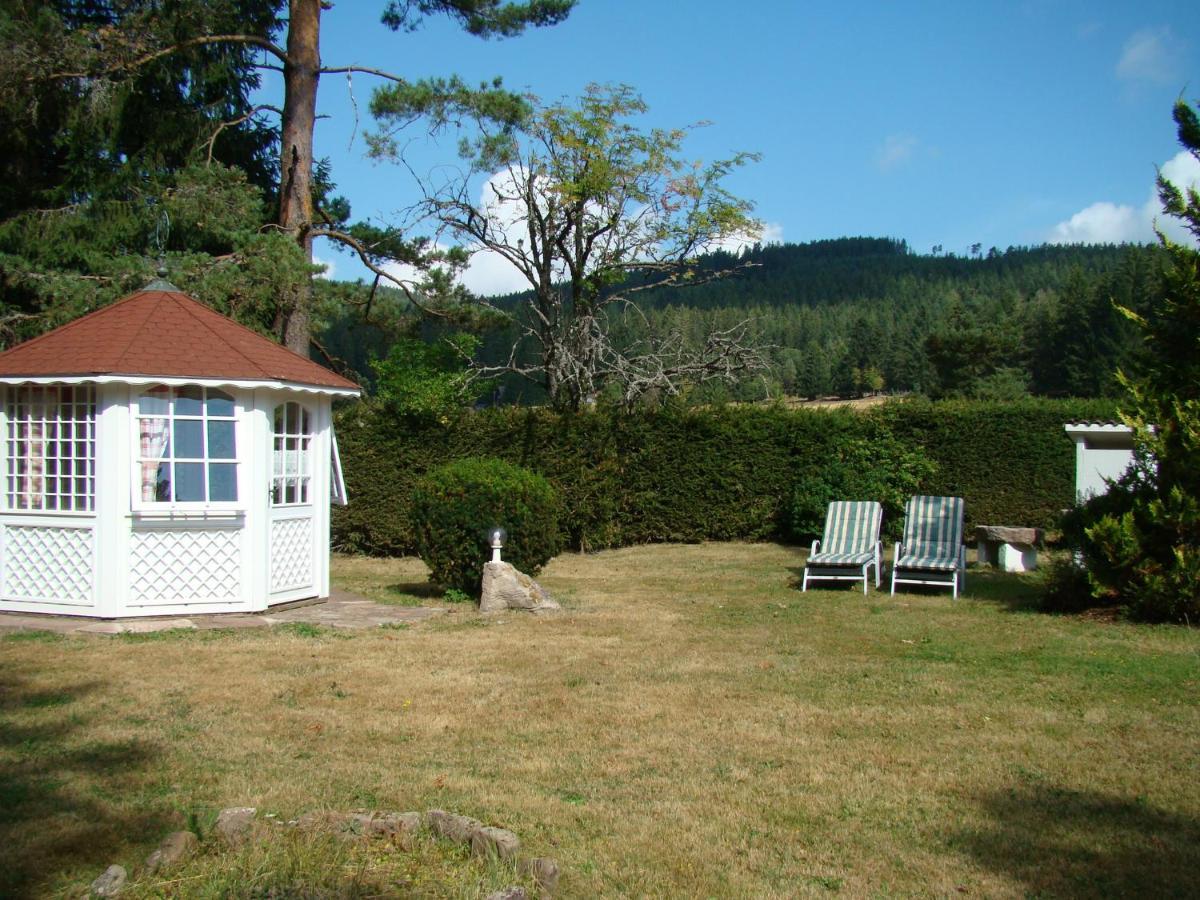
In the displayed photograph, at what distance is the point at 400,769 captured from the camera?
5.83 meters

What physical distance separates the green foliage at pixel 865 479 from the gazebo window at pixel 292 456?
30.8 ft

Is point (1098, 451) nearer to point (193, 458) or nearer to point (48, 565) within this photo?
point (193, 458)

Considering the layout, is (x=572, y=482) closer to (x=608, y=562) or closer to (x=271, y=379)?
(x=608, y=562)

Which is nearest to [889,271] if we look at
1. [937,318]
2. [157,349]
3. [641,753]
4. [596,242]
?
[937,318]

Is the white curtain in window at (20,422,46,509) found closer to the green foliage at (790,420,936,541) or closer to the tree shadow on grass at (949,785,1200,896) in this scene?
the tree shadow on grass at (949,785,1200,896)

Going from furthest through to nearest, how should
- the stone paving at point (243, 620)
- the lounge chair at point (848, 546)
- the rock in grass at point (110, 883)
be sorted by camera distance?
the lounge chair at point (848, 546)
the stone paving at point (243, 620)
the rock in grass at point (110, 883)

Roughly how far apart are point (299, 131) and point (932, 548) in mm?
12282

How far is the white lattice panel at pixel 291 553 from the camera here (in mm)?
11500

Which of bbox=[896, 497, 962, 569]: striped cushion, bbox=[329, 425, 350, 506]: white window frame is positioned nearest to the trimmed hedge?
bbox=[896, 497, 962, 569]: striped cushion

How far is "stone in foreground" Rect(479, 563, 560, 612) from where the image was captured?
11406 mm

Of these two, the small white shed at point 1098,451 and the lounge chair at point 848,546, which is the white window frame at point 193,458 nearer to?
the lounge chair at point 848,546

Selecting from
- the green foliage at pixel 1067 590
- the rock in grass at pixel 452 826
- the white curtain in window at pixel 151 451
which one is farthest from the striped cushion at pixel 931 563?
the rock in grass at pixel 452 826

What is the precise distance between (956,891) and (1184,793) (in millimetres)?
2001

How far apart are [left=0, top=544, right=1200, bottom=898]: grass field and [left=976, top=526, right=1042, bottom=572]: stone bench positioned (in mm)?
4824
